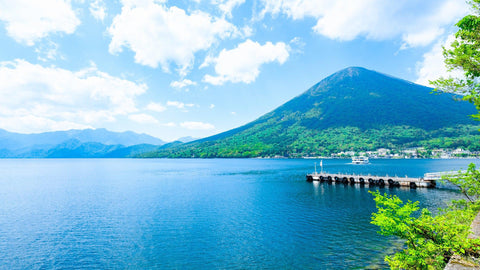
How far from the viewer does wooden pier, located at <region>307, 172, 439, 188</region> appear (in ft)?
201

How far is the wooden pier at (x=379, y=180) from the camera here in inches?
2411

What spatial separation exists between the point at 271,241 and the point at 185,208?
22.5 metres

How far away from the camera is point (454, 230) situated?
11148 millimetres

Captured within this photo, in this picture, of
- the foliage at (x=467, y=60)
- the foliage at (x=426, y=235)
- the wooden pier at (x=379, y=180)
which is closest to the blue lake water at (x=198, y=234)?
the wooden pier at (x=379, y=180)

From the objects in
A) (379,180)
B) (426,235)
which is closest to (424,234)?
(426,235)

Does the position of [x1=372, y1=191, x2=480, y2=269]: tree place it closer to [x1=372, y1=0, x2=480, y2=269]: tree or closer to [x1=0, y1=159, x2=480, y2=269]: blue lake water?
[x1=372, y1=0, x2=480, y2=269]: tree

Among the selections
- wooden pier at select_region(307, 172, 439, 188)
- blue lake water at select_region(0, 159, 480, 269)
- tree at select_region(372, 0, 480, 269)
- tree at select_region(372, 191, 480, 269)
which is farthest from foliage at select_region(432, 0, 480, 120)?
wooden pier at select_region(307, 172, 439, 188)

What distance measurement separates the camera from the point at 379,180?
222 feet

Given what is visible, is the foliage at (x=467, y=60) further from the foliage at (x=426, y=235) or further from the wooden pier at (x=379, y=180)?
the wooden pier at (x=379, y=180)

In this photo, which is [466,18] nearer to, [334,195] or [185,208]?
[185,208]

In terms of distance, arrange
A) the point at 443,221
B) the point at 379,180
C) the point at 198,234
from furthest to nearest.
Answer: the point at 379,180, the point at 198,234, the point at 443,221

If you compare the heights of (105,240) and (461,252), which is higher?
(461,252)

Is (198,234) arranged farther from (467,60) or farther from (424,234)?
(467,60)

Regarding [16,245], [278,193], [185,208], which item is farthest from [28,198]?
[278,193]
